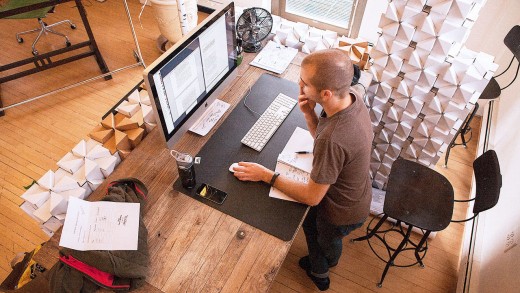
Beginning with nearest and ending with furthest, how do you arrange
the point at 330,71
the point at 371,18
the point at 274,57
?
the point at 330,71
the point at 274,57
the point at 371,18

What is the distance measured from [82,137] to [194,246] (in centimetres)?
204

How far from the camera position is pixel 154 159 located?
6.00ft

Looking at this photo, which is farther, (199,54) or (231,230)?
(199,54)

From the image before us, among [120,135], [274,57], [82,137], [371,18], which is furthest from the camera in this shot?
[82,137]

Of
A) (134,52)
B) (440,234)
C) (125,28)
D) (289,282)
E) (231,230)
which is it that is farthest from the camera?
(125,28)

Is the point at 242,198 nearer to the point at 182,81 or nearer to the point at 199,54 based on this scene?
the point at 182,81

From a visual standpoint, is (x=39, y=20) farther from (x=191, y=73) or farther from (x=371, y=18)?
(x=371, y=18)

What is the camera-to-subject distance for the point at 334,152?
146cm

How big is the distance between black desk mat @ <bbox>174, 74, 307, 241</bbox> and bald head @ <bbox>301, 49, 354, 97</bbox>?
1.66ft

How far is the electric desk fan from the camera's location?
7.77ft

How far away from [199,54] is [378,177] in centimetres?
176

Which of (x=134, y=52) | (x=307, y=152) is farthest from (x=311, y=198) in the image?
(x=134, y=52)

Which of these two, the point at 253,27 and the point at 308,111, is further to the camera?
the point at 253,27

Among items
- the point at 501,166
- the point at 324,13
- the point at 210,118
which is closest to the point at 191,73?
the point at 210,118
